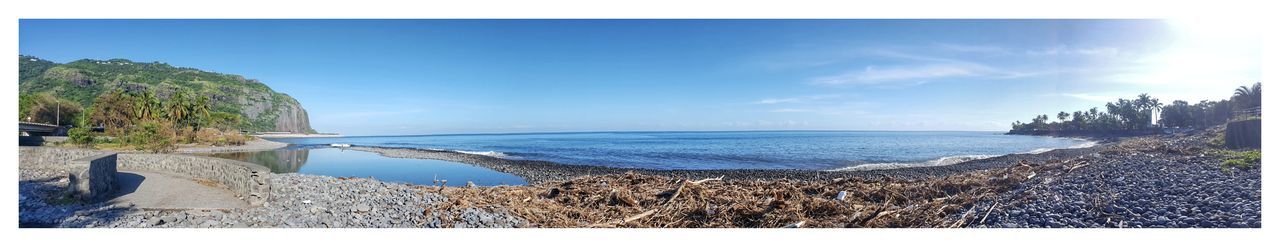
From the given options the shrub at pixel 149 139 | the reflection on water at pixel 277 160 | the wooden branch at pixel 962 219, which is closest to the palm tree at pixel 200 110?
the reflection on water at pixel 277 160

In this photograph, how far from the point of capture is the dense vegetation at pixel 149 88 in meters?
14.4

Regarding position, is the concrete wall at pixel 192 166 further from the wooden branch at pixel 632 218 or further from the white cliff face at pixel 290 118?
the white cliff face at pixel 290 118

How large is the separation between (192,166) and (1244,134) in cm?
1978

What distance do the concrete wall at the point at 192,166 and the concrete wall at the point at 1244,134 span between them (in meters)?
15.3

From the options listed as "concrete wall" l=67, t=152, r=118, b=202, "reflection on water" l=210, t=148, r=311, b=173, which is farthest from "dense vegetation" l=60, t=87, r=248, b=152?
"concrete wall" l=67, t=152, r=118, b=202

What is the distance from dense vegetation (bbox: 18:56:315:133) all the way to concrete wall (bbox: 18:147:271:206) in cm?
192

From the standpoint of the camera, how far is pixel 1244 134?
8.92m

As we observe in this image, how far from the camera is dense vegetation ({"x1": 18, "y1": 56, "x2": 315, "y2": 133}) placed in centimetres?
1438

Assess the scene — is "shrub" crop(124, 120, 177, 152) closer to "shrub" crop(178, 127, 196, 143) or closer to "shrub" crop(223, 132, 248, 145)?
"shrub" crop(178, 127, 196, 143)

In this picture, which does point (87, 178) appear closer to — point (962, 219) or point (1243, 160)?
point (962, 219)

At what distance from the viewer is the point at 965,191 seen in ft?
24.6
